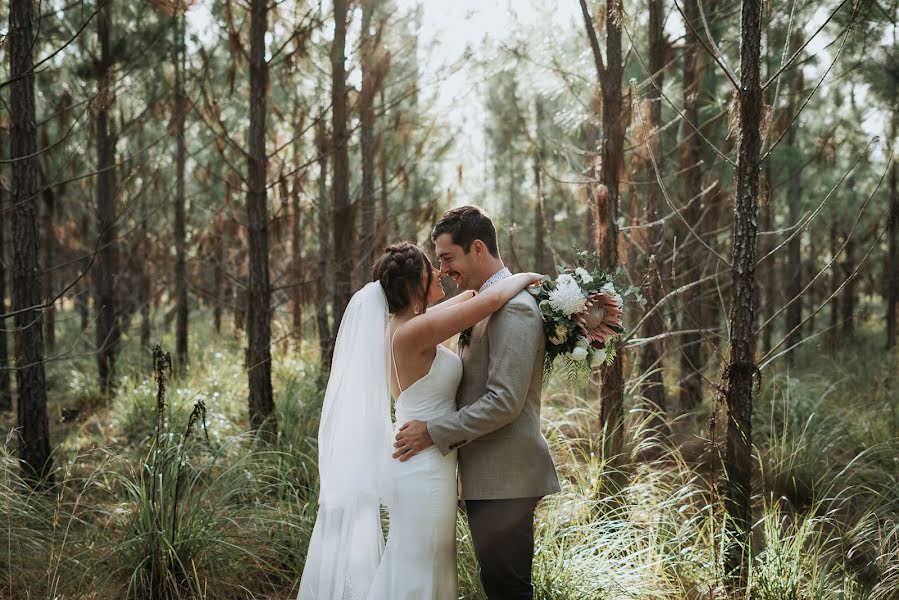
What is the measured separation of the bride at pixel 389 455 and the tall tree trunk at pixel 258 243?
3.13 meters

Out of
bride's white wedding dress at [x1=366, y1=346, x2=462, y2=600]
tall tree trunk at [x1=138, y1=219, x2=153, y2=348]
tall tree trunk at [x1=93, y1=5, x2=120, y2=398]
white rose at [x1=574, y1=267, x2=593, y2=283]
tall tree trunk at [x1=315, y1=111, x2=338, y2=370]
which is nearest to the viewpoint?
bride's white wedding dress at [x1=366, y1=346, x2=462, y2=600]

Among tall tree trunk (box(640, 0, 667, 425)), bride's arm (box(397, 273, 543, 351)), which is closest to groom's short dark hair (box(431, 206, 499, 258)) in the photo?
bride's arm (box(397, 273, 543, 351))

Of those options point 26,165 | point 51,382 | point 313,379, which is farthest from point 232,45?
point 51,382

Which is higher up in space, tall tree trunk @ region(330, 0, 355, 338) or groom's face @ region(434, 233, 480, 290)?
tall tree trunk @ region(330, 0, 355, 338)

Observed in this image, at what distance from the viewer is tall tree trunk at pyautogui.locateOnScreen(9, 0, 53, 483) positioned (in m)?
4.93

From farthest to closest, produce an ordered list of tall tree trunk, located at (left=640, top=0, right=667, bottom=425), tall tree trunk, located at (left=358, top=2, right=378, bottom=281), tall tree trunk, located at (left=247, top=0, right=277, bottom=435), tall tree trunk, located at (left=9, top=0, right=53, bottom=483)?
tall tree trunk, located at (left=358, top=2, right=378, bottom=281), tall tree trunk, located at (left=247, top=0, right=277, bottom=435), tall tree trunk, located at (left=640, top=0, right=667, bottom=425), tall tree trunk, located at (left=9, top=0, right=53, bottom=483)

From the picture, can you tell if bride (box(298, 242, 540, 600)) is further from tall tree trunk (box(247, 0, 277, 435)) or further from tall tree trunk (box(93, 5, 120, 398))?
tall tree trunk (box(93, 5, 120, 398))

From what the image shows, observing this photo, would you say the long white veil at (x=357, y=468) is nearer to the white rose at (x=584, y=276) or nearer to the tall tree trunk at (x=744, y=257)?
the white rose at (x=584, y=276)

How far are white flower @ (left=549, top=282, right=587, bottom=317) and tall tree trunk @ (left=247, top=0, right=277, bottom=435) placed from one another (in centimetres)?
390

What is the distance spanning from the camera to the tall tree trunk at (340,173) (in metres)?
7.49

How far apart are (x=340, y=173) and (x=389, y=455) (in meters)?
5.36

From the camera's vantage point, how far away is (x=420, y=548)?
3.15 metres

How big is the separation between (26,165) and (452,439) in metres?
3.92

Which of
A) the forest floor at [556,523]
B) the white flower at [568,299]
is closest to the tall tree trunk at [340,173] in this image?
the forest floor at [556,523]
